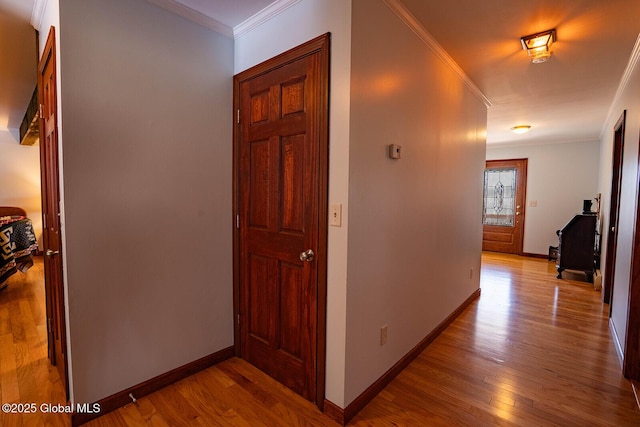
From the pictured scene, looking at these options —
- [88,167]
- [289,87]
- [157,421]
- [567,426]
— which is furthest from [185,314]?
[567,426]

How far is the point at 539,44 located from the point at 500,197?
522cm

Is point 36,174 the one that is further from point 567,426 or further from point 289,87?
point 567,426

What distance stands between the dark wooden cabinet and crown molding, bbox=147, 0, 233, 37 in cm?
534

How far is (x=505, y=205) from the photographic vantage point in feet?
22.0

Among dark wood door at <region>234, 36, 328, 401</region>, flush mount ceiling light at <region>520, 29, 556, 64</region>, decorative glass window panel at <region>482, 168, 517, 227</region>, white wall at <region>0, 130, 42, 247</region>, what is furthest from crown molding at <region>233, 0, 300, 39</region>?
decorative glass window panel at <region>482, 168, 517, 227</region>

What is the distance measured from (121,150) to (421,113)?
1991 millimetres

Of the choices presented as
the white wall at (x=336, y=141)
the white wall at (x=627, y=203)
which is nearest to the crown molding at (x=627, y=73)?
the white wall at (x=627, y=203)

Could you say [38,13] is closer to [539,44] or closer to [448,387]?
[539,44]

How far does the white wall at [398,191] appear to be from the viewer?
5.50 ft

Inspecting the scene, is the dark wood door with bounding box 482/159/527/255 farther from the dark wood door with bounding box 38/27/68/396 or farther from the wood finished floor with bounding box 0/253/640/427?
the dark wood door with bounding box 38/27/68/396

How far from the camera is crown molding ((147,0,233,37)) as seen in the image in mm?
1842

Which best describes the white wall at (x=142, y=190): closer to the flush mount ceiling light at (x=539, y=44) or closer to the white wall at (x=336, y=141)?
the white wall at (x=336, y=141)

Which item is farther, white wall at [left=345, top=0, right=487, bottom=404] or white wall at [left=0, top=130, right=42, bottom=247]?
white wall at [left=0, top=130, right=42, bottom=247]

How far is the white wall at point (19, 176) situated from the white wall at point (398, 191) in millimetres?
6564
